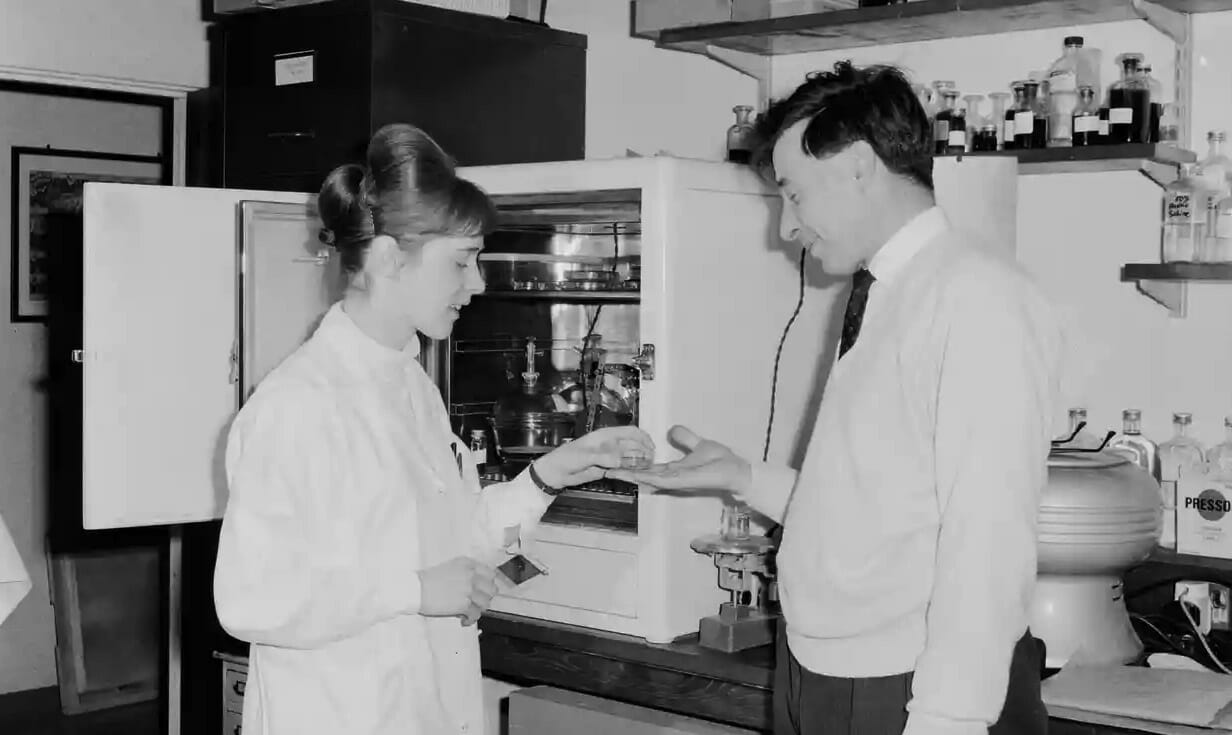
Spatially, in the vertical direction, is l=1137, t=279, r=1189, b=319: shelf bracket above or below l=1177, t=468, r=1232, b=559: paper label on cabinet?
above

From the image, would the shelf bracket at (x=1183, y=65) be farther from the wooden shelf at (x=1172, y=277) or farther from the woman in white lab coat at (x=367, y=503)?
the woman in white lab coat at (x=367, y=503)

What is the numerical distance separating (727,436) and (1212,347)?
0.82m

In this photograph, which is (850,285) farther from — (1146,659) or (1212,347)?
(1146,659)

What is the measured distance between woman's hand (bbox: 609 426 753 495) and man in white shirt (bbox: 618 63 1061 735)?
30 centimetres

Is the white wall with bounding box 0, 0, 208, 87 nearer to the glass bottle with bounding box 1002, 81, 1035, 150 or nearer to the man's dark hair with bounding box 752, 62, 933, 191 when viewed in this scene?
the glass bottle with bounding box 1002, 81, 1035, 150

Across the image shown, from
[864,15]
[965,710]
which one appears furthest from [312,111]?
[965,710]

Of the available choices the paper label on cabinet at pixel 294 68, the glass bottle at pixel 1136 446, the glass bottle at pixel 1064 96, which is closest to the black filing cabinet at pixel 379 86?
the paper label on cabinet at pixel 294 68

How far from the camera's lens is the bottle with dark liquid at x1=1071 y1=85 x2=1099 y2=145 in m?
2.36

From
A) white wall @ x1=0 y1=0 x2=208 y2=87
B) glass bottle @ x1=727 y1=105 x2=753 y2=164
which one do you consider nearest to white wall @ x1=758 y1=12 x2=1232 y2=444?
glass bottle @ x1=727 y1=105 x2=753 y2=164

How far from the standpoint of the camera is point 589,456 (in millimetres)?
2061

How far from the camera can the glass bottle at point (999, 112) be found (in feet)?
8.34

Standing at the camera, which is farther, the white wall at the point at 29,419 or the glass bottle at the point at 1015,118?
the white wall at the point at 29,419

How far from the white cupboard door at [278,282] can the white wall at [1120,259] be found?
4.15ft

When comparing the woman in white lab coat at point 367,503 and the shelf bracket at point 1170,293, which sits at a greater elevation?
the shelf bracket at point 1170,293
